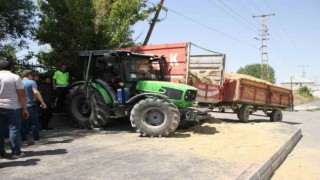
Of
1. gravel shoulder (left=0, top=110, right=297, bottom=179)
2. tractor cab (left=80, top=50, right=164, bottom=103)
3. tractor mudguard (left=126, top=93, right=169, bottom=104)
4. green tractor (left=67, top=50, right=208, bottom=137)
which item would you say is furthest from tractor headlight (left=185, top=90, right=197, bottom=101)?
tractor cab (left=80, top=50, right=164, bottom=103)

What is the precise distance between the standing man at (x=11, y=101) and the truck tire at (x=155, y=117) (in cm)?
350

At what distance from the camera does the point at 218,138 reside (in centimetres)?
949

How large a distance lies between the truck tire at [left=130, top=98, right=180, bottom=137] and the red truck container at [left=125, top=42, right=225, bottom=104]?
207 cm

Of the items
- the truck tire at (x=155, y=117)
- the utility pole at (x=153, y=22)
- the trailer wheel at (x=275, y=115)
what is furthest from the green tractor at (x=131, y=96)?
the utility pole at (x=153, y=22)

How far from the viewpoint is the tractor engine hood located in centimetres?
969

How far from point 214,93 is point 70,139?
18.9ft

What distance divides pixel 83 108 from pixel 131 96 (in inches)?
68.3

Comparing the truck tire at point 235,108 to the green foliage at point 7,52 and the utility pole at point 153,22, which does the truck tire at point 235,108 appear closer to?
the utility pole at point 153,22

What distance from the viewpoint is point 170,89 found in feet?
32.0

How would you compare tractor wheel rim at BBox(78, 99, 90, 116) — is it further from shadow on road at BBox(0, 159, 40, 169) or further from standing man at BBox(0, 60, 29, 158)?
shadow on road at BBox(0, 159, 40, 169)

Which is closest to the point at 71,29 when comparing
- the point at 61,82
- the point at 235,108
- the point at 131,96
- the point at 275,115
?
the point at 61,82

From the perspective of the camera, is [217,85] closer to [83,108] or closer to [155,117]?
[155,117]

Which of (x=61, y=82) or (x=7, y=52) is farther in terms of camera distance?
(x=7, y=52)

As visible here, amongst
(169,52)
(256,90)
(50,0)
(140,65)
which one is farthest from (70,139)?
(256,90)
